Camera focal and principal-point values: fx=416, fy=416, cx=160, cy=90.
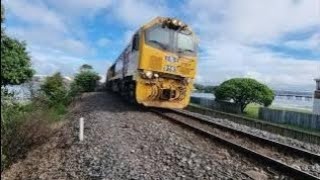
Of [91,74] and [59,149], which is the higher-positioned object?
[91,74]

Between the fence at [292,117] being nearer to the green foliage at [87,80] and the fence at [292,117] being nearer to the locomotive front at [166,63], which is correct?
the locomotive front at [166,63]

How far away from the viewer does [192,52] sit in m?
16.8

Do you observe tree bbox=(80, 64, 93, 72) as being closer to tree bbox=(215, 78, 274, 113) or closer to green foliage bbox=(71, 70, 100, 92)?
green foliage bbox=(71, 70, 100, 92)

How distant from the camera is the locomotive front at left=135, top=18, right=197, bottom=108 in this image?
15727 millimetres

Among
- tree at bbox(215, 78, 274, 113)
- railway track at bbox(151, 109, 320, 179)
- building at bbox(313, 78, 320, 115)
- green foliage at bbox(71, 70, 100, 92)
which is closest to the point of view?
railway track at bbox(151, 109, 320, 179)

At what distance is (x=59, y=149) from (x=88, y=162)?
2.25 m

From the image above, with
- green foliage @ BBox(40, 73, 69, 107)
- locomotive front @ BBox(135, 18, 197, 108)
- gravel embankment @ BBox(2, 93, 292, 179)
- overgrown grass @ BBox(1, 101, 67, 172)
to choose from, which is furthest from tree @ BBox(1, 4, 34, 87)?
green foliage @ BBox(40, 73, 69, 107)

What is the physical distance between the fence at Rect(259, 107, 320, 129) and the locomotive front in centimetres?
524

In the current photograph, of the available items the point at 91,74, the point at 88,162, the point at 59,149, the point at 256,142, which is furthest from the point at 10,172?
the point at 91,74

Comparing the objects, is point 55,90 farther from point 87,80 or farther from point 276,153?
point 276,153

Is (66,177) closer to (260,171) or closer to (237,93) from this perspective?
(260,171)

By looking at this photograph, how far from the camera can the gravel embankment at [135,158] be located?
7184 mm

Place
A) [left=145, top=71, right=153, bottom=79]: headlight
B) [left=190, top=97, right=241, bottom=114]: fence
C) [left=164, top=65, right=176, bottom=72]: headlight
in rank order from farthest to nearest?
[left=190, top=97, right=241, bottom=114]: fence < [left=164, top=65, right=176, bottom=72]: headlight < [left=145, top=71, right=153, bottom=79]: headlight

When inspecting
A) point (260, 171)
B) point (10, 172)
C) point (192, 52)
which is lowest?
point (10, 172)
